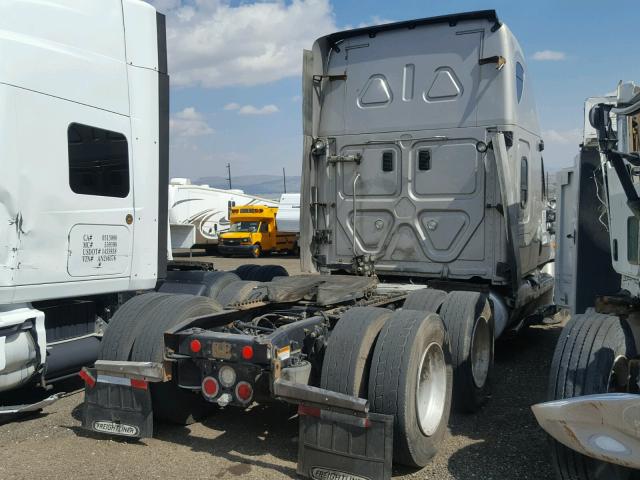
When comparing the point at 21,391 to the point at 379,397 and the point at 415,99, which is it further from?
the point at 415,99

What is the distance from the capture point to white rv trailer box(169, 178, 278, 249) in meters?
25.3

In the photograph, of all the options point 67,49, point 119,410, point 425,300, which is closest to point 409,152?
point 425,300

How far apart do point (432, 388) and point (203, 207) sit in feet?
77.5

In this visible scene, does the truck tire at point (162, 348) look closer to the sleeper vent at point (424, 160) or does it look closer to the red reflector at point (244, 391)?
the red reflector at point (244, 391)

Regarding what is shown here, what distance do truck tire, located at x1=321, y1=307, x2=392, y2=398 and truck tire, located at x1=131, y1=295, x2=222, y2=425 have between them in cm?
119

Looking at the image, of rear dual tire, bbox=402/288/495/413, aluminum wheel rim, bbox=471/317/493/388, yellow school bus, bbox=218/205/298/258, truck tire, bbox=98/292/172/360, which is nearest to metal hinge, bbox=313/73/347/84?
rear dual tire, bbox=402/288/495/413

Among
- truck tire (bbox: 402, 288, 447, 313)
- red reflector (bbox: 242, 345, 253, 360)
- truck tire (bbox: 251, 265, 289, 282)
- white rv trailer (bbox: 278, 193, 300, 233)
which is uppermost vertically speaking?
white rv trailer (bbox: 278, 193, 300, 233)

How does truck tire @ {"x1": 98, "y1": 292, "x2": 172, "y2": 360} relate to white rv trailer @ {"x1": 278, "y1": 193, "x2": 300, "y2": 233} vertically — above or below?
below

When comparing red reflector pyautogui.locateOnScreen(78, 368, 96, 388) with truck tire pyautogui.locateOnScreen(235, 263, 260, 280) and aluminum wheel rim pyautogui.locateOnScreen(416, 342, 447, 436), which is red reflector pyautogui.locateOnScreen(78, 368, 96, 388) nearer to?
aluminum wheel rim pyautogui.locateOnScreen(416, 342, 447, 436)

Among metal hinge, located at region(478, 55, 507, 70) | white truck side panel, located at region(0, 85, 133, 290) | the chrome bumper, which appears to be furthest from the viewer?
metal hinge, located at region(478, 55, 507, 70)

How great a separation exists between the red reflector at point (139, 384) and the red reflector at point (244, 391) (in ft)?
2.35

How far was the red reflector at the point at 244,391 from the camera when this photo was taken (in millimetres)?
4074

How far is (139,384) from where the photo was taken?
4367 mm

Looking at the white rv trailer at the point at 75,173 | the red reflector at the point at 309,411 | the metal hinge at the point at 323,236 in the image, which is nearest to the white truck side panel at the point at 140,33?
the white rv trailer at the point at 75,173
